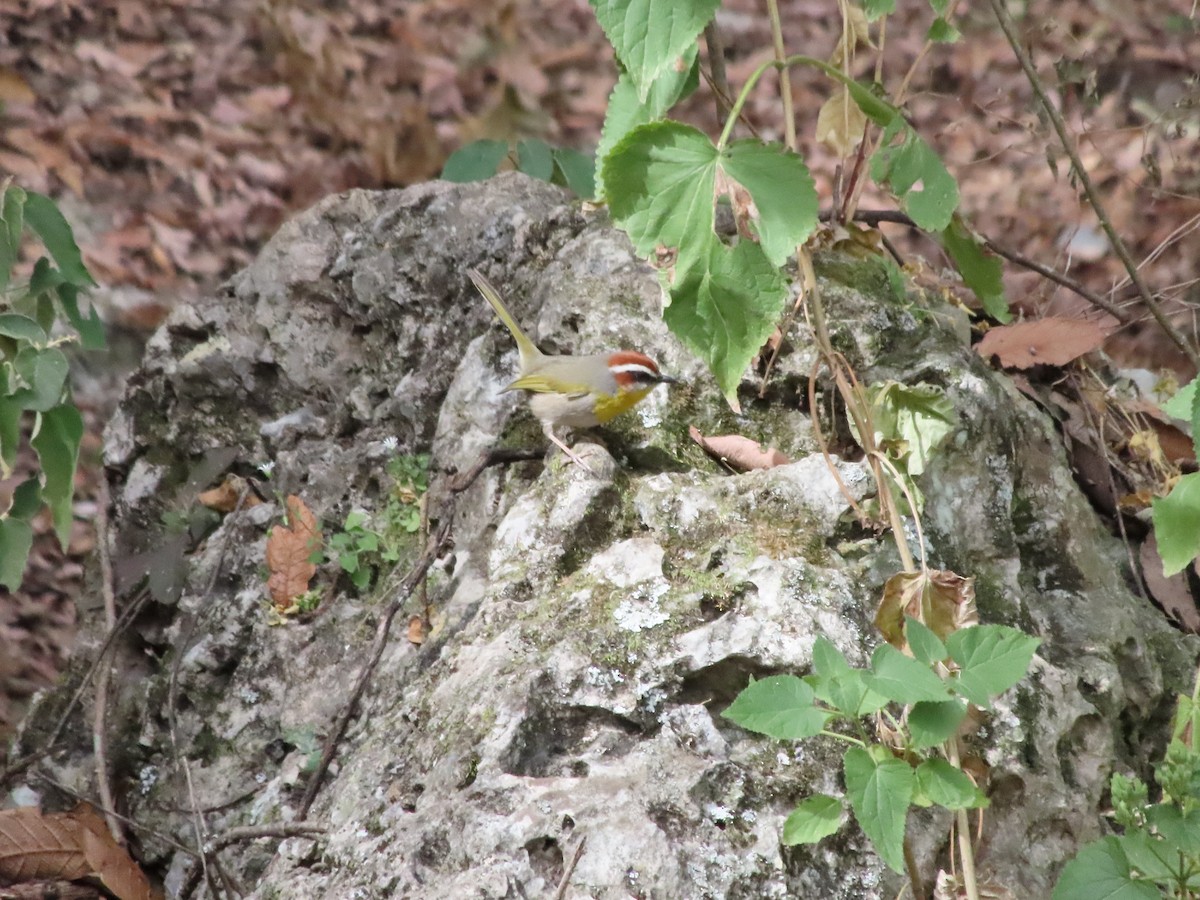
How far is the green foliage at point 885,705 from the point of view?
176 cm

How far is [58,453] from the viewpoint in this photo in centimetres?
275

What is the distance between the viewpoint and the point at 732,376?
7.07 ft

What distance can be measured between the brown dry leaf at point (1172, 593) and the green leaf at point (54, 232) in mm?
3014

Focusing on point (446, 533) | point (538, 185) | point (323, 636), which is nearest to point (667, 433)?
point (446, 533)

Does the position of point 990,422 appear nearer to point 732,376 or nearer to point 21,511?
point 732,376

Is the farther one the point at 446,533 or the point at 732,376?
the point at 446,533

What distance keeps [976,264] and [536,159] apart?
102 inches

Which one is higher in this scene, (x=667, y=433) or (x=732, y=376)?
(x=732, y=376)

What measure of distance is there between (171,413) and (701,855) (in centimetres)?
262

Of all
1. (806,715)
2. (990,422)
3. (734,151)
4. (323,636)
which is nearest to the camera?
(806,715)

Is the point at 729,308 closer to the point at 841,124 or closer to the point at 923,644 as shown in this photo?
the point at 923,644

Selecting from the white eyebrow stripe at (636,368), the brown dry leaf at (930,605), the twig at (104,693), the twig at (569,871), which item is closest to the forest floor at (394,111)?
the twig at (104,693)

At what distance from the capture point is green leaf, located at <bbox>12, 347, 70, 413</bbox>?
2.62 metres

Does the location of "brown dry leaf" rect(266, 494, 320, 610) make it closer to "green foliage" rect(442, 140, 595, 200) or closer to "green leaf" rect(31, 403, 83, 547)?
"green leaf" rect(31, 403, 83, 547)
